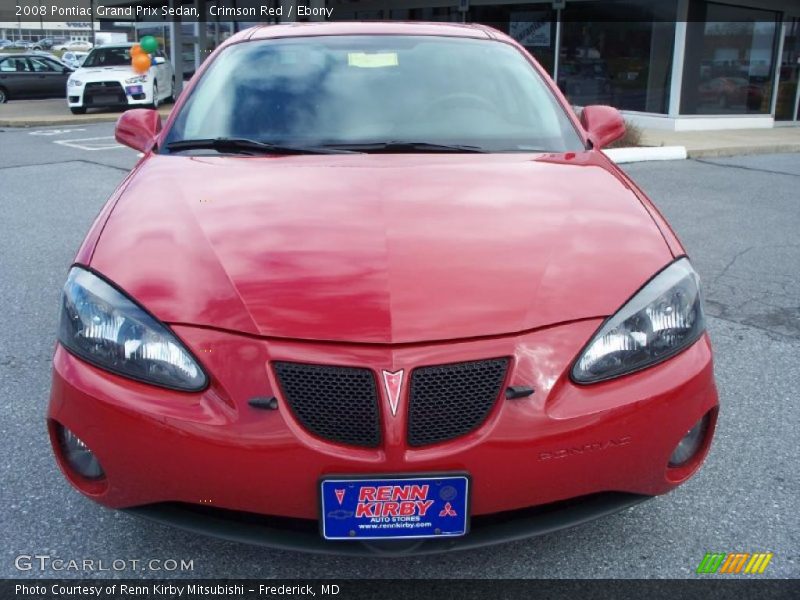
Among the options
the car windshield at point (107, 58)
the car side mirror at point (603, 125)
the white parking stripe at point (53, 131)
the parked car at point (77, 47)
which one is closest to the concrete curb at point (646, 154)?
the car side mirror at point (603, 125)

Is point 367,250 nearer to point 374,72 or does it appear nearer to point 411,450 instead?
point 411,450

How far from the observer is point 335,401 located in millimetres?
1772

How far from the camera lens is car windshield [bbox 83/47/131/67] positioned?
17.5 metres

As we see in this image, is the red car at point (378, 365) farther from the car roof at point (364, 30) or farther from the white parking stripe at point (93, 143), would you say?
the white parking stripe at point (93, 143)

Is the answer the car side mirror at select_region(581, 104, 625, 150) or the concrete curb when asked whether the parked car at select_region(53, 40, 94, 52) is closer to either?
the concrete curb

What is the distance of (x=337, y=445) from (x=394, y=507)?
19 centimetres

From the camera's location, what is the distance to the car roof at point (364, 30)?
11.4ft

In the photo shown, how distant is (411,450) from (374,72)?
6.22ft

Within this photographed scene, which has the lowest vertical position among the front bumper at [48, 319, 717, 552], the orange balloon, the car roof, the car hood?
the front bumper at [48, 319, 717, 552]

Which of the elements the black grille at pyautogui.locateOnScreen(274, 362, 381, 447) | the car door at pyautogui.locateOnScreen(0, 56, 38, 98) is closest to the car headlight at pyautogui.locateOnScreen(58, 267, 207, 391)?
the black grille at pyautogui.locateOnScreen(274, 362, 381, 447)

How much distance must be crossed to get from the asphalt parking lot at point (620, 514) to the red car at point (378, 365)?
35 centimetres

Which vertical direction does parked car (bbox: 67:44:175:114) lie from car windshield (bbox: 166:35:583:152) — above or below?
below

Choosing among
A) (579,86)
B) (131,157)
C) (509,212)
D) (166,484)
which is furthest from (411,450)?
(579,86)

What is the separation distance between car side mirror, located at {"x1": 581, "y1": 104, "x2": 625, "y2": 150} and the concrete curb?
7.23 metres
